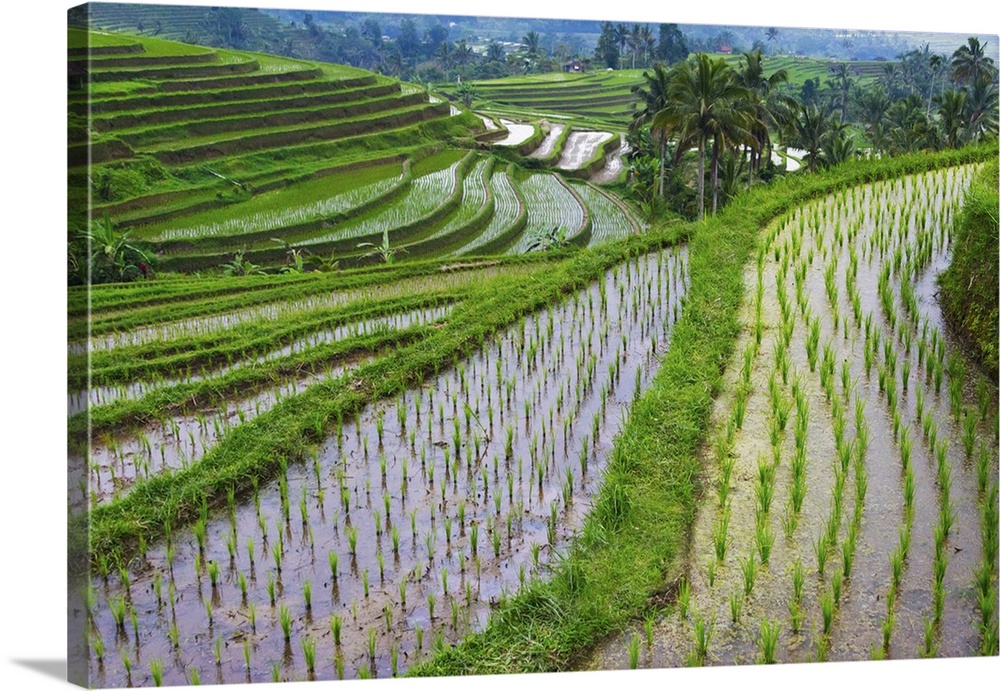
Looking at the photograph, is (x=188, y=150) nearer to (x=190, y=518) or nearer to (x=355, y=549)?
(x=190, y=518)

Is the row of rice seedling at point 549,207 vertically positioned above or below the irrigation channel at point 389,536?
above

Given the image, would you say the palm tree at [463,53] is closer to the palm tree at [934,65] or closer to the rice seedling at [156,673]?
the palm tree at [934,65]

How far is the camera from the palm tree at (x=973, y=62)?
522 cm

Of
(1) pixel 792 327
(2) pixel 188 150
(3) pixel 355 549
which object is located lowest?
(3) pixel 355 549

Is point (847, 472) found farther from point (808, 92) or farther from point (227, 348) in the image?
point (227, 348)

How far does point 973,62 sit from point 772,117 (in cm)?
105

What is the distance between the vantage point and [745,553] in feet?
15.1

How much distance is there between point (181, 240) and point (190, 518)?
155cm

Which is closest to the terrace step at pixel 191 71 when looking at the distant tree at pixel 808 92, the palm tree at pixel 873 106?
the distant tree at pixel 808 92

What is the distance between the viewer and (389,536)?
15.6ft

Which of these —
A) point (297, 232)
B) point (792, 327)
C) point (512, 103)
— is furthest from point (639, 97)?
point (297, 232)

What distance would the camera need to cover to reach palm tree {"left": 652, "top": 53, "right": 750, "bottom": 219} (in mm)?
5473

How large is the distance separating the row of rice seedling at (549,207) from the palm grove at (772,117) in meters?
0.42

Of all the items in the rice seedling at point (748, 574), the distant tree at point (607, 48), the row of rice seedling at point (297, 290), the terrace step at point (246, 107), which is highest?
the distant tree at point (607, 48)
